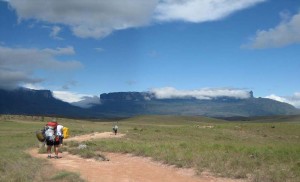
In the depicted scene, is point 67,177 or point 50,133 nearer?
point 67,177

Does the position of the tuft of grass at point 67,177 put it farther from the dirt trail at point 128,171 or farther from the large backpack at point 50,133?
the large backpack at point 50,133

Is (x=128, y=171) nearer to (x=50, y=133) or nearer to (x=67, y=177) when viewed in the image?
(x=67, y=177)

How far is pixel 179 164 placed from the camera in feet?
68.2

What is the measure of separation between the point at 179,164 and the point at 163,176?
7.29 ft

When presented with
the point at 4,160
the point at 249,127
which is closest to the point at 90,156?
the point at 4,160

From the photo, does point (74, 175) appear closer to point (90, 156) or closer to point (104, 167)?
point (104, 167)

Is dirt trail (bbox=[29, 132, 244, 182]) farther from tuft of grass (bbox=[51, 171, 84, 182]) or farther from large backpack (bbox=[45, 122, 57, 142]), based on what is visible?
large backpack (bbox=[45, 122, 57, 142])

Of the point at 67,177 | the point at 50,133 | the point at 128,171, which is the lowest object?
the point at 128,171

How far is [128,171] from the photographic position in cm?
1986

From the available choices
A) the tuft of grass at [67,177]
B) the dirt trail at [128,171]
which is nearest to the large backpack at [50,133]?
the dirt trail at [128,171]

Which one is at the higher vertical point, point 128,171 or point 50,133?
point 50,133

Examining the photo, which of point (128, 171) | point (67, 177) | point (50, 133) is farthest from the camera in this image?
point (50, 133)

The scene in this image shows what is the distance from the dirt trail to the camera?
1778 centimetres

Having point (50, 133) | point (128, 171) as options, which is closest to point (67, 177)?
point (128, 171)
